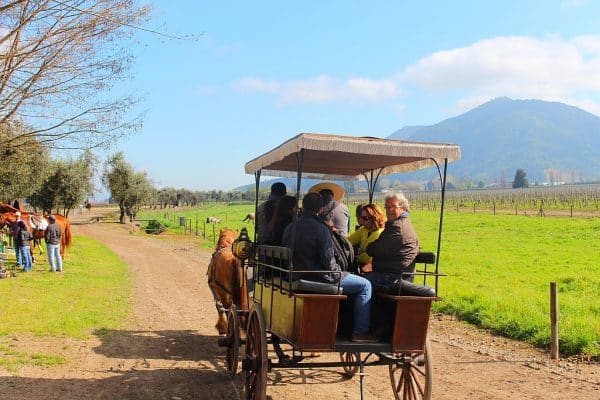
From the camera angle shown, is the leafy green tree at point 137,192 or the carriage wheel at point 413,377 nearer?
the carriage wheel at point 413,377

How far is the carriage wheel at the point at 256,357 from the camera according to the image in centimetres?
525

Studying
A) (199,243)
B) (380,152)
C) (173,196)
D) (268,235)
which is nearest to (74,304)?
(268,235)

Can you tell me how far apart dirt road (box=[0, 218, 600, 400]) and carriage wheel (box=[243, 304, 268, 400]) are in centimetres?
67

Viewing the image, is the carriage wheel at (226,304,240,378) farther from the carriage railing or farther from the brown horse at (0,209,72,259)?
the brown horse at (0,209,72,259)

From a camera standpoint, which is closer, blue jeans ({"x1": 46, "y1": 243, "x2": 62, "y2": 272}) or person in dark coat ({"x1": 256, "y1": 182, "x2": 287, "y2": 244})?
person in dark coat ({"x1": 256, "y1": 182, "x2": 287, "y2": 244})

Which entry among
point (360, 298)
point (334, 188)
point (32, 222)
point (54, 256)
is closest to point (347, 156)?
point (334, 188)

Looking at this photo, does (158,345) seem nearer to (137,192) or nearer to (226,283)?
(226,283)

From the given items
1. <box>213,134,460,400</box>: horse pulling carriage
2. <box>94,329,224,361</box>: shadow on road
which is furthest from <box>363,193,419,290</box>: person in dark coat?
<box>94,329,224,361</box>: shadow on road

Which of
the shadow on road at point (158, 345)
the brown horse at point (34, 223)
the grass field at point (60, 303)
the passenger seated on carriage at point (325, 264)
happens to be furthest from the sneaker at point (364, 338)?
the brown horse at point (34, 223)

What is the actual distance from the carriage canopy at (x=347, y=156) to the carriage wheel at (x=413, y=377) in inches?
77.6

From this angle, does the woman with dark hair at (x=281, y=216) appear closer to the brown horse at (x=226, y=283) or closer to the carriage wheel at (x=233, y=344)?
the carriage wheel at (x=233, y=344)

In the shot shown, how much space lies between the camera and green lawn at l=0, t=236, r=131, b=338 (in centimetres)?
1019

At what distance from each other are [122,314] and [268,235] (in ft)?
21.0

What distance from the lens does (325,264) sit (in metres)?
5.17
